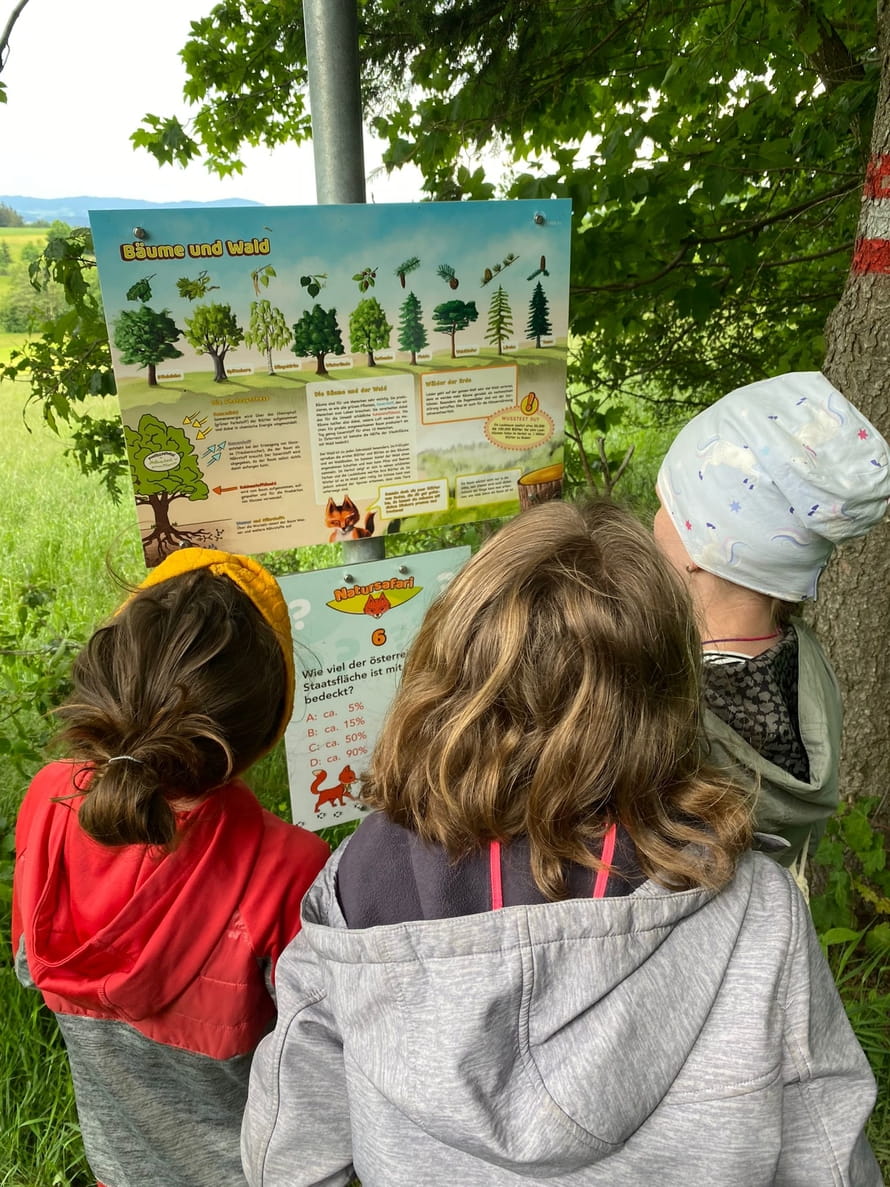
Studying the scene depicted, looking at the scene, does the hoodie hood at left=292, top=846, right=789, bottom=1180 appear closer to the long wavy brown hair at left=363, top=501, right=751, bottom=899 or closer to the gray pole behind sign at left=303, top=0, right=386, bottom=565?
the long wavy brown hair at left=363, top=501, right=751, bottom=899

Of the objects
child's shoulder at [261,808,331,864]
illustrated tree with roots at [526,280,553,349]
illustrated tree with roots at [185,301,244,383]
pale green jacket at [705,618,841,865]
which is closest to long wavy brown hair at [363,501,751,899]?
pale green jacket at [705,618,841,865]

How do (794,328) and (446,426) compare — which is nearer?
(446,426)

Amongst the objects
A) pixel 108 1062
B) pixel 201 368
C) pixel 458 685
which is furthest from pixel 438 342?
pixel 108 1062

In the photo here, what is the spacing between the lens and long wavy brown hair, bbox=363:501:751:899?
87cm

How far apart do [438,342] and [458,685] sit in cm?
112

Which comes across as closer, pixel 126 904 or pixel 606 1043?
pixel 606 1043

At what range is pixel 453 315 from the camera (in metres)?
1.81

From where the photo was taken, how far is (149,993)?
45.3 inches

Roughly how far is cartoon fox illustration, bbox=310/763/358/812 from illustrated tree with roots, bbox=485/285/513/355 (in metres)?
1.12

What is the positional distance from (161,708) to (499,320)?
126 cm

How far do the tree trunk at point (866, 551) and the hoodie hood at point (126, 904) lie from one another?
209 centimetres

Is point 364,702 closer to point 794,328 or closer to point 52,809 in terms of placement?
point 52,809

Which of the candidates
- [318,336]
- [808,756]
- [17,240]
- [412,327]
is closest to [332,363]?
[318,336]

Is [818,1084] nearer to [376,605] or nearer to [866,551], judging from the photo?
[376,605]
